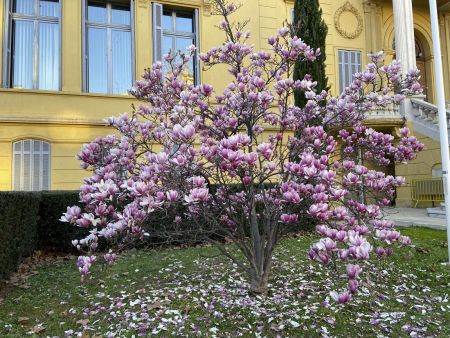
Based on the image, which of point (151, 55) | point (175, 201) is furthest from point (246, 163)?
point (151, 55)

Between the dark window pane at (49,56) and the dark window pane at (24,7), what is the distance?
1.49 feet

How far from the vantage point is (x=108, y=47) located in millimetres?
11789

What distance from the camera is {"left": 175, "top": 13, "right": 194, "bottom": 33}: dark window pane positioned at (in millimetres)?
12586

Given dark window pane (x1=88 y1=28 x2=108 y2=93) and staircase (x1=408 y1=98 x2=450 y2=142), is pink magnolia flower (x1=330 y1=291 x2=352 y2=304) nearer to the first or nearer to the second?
dark window pane (x1=88 y1=28 x2=108 y2=93)

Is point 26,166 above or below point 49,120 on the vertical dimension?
below

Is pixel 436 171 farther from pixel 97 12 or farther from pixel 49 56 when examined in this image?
pixel 49 56

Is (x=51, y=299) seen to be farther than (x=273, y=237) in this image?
Yes

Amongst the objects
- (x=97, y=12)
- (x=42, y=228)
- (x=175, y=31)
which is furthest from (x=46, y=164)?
(x=175, y=31)

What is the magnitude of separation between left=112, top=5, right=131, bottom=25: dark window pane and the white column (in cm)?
857

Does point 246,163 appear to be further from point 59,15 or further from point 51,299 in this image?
point 59,15

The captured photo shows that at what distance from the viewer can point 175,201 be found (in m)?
2.72

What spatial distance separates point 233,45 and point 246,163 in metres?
1.64

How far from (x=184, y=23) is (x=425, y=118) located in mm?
7991

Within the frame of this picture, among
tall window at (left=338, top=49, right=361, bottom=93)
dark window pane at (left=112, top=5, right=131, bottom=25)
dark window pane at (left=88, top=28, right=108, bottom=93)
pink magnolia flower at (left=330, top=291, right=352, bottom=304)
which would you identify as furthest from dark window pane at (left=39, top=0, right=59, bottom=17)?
pink magnolia flower at (left=330, top=291, right=352, bottom=304)
